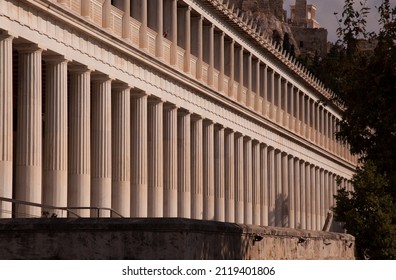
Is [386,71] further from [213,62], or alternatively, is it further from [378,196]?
[213,62]

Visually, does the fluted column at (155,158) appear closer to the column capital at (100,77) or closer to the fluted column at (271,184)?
the column capital at (100,77)

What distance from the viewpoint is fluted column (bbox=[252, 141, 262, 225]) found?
253ft

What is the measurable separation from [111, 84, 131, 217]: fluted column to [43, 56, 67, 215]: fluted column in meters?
6.76

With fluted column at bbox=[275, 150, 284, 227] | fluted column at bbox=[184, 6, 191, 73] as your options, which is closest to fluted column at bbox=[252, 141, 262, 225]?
fluted column at bbox=[275, 150, 284, 227]

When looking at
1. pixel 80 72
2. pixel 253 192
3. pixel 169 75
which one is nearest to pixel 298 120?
pixel 253 192

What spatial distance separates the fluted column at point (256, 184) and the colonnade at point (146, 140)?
8cm

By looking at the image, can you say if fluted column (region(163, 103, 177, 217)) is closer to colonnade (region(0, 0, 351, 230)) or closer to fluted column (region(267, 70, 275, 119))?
colonnade (region(0, 0, 351, 230))

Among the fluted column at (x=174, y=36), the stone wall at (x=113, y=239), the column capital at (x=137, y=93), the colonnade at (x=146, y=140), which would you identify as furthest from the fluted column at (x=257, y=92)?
the stone wall at (x=113, y=239)

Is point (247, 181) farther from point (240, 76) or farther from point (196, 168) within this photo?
point (196, 168)

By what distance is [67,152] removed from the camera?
4656 cm

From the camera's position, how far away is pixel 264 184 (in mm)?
80062

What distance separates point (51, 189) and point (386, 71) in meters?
17.5

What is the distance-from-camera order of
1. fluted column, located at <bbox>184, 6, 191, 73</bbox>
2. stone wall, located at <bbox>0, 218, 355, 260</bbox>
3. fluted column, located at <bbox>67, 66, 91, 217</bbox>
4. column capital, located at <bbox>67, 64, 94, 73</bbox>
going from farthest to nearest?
fluted column, located at <bbox>184, 6, 191, 73</bbox> < column capital, located at <bbox>67, 64, 94, 73</bbox> < fluted column, located at <bbox>67, 66, 91, 217</bbox> < stone wall, located at <bbox>0, 218, 355, 260</bbox>

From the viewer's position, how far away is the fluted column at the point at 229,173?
231ft
